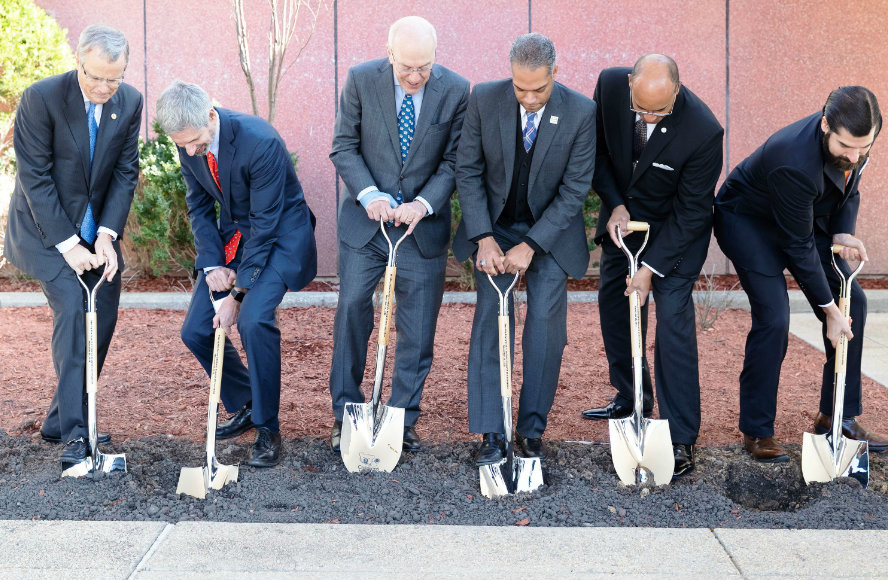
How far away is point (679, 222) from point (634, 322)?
514mm

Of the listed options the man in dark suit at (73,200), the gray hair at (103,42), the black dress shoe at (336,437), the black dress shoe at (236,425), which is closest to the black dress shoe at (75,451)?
the man in dark suit at (73,200)

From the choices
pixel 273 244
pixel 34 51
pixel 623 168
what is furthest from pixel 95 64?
pixel 34 51

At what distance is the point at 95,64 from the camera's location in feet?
13.4

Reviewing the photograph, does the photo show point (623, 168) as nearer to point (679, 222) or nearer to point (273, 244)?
point (679, 222)

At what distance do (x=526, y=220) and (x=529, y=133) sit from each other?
0.43 m

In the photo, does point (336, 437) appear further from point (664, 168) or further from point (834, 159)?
point (834, 159)

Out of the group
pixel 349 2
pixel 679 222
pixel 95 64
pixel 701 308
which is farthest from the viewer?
pixel 349 2

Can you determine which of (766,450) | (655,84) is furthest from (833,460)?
(655,84)

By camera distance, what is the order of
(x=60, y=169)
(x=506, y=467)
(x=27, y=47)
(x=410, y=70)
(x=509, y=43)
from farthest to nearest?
(x=509, y=43) < (x=27, y=47) < (x=60, y=169) < (x=410, y=70) < (x=506, y=467)

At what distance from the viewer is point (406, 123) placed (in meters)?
4.61

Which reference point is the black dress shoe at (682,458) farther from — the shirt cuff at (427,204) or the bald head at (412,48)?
the bald head at (412,48)

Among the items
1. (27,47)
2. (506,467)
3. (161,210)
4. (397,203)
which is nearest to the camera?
(506,467)

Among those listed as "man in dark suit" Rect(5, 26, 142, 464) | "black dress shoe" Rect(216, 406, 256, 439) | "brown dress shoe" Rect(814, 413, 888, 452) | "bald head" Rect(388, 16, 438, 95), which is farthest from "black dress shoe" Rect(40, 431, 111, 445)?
"brown dress shoe" Rect(814, 413, 888, 452)

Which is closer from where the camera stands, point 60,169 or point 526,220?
point 60,169
